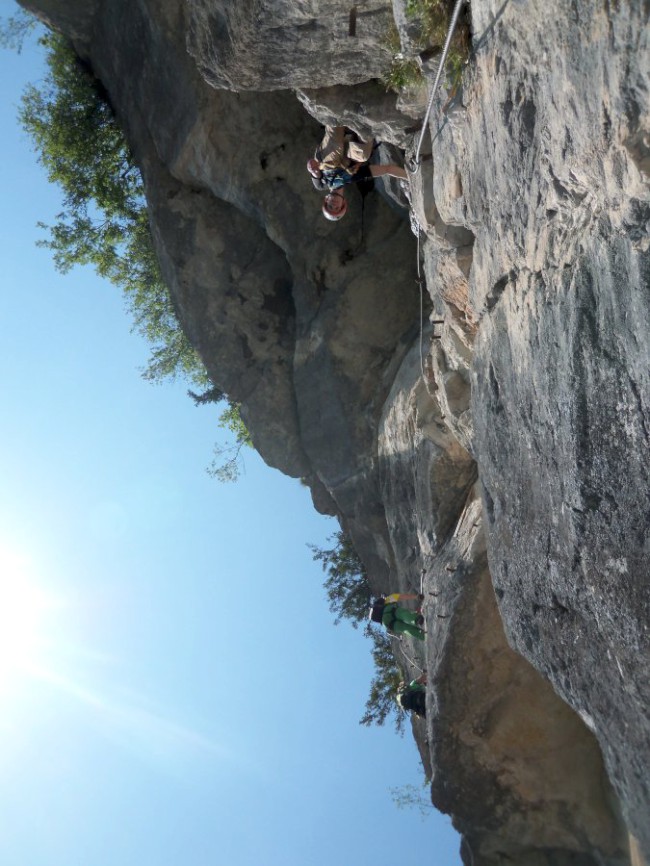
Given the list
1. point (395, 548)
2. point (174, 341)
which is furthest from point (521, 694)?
point (174, 341)

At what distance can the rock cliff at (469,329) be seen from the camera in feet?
15.2

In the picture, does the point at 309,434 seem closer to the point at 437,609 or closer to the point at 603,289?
the point at 437,609

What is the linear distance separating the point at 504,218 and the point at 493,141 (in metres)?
0.62

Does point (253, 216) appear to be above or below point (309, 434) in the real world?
above

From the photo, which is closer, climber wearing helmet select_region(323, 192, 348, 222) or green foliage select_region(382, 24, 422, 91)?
green foliage select_region(382, 24, 422, 91)

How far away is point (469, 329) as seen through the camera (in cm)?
908

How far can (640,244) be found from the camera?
3.98 m

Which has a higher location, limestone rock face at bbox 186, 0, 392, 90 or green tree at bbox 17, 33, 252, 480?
green tree at bbox 17, 33, 252, 480

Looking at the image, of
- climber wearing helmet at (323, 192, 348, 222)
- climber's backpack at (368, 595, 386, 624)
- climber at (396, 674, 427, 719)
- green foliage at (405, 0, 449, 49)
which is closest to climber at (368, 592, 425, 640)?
climber's backpack at (368, 595, 386, 624)

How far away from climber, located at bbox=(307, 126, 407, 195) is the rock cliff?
37cm

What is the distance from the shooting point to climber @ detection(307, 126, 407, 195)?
11.1m

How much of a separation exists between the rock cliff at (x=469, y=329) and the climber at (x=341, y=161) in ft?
1.21

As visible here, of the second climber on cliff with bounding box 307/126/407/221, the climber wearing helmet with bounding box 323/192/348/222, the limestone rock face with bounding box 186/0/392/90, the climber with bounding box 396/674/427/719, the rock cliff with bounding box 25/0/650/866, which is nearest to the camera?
the rock cliff with bounding box 25/0/650/866

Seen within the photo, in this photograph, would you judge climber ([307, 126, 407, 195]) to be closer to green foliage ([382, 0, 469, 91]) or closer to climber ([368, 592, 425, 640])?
green foliage ([382, 0, 469, 91])
